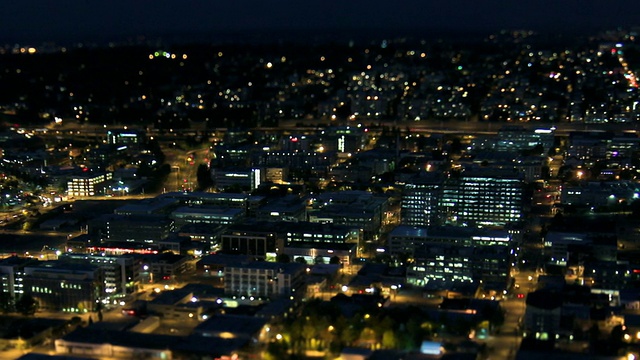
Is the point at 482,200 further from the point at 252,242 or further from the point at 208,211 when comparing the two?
the point at 208,211

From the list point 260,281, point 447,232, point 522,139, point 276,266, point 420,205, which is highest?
point 522,139

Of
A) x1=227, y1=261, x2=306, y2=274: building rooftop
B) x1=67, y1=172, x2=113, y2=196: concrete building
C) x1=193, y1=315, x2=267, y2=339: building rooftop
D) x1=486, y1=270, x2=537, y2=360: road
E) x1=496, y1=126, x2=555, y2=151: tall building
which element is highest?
x1=496, y1=126, x2=555, y2=151: tall building

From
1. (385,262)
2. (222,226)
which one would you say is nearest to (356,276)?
(385,262)

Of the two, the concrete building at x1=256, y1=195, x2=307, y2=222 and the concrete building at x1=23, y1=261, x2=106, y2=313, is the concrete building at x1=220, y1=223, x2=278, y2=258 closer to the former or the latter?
the concrete building at x1=256, y1=195, x2=307, y2=222

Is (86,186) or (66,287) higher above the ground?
(86,186)

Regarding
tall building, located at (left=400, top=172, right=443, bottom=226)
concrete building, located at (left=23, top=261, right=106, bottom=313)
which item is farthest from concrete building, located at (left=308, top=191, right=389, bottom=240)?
concrete building, located at (left=23, top=261, right=106, bottom=313)

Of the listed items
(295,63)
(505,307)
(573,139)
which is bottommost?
(505,307)

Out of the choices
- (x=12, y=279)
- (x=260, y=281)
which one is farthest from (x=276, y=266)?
(x=12, y=279)

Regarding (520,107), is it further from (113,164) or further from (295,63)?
(295,63)
